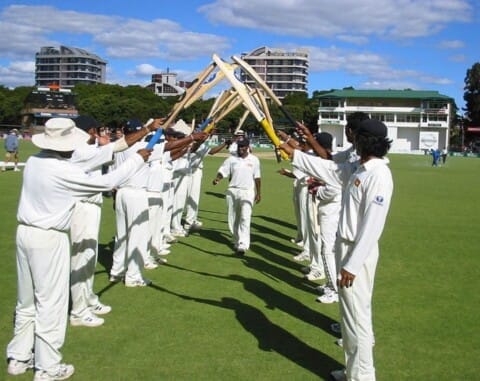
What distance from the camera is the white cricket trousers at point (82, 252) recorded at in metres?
6.33

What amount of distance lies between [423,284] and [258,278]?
2752 mm

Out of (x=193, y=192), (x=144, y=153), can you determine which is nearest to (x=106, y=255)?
(x=193, y=192)

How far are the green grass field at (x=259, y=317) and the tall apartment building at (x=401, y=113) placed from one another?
8194 centimetres

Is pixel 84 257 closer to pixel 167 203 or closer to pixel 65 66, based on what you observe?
pixel 167 203

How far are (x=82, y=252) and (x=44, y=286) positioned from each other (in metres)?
1.59

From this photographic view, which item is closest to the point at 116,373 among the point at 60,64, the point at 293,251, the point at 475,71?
the point at 293,251

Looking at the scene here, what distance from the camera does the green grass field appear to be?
535 cm

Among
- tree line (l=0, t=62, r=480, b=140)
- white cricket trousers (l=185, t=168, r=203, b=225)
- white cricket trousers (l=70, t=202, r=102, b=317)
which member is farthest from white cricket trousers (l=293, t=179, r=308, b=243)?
tree line (l=0, t=62, r=480, b=140)

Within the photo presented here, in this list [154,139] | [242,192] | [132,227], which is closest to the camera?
[154,139]

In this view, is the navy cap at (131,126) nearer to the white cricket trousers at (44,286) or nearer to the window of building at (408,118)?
the white cricket trousers at (44,286)

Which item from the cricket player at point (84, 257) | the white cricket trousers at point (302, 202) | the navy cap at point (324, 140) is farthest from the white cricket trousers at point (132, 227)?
the white cricket trousers at point (302, 202)

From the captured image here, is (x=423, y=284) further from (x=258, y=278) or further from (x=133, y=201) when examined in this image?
(x=133, y=201)

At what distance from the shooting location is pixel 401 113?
98.4m

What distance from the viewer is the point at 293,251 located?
36.4 ft
